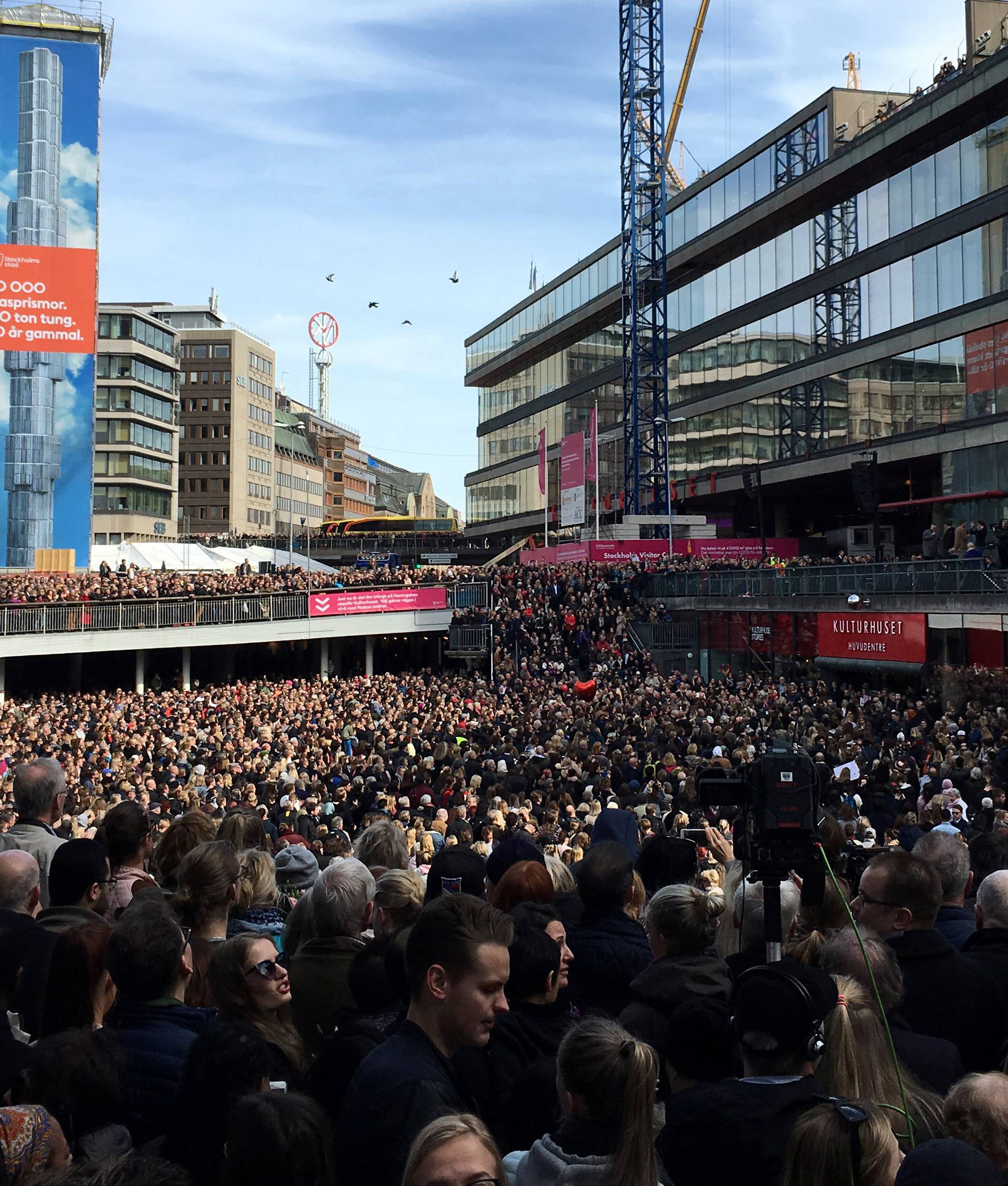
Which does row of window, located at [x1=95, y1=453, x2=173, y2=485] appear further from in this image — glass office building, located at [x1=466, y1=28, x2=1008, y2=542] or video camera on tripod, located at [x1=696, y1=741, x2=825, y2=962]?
video camera on tripod, located at [x1=696, y1=741, x2=825, y2=962]

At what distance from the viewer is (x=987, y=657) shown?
83.6 ft

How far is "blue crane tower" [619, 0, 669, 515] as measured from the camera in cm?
5606

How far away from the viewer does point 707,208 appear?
55.1 metres

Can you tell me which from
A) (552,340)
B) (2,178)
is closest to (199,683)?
(2,178)

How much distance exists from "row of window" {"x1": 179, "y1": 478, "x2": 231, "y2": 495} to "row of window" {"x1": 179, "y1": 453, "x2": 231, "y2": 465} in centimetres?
157

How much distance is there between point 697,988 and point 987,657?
23.1 metres

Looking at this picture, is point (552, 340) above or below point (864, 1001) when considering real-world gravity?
above

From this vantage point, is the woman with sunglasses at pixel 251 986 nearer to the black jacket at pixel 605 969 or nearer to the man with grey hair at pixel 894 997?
the black jacket at pixel 605 969

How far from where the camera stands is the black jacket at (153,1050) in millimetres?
3861

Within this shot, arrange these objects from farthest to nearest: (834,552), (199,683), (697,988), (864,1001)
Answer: (834,552) < (199,683) < (697,988) < (864,1001)

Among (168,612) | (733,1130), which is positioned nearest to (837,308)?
(168,612)

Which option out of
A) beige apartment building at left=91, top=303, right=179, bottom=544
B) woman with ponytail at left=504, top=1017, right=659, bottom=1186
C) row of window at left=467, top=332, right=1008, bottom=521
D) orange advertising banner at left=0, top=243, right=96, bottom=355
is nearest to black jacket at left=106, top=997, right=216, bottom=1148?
woman with ponytail at left=504, top=1017, right=659, bottom=1186

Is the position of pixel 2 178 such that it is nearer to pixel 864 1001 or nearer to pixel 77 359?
pixel 77 359

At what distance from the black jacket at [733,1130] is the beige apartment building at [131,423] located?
8976 cm
